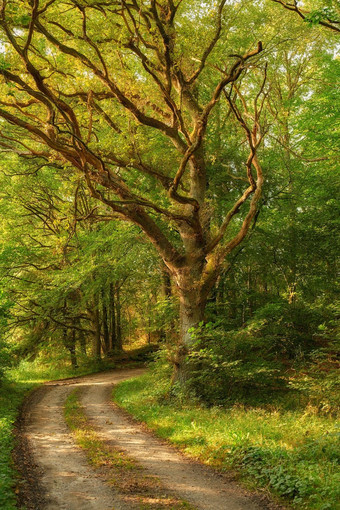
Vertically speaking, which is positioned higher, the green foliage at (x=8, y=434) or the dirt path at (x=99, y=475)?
the green foliage at (x=8, y=434)

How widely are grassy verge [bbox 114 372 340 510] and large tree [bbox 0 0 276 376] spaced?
2.58 meters

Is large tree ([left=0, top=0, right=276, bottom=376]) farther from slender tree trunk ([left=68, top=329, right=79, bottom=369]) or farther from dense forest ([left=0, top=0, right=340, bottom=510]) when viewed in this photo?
slender tree trunk ([left=68, top=329, right=79, bottom=369])

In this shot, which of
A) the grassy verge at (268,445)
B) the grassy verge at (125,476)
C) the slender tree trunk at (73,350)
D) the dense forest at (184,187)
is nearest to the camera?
the grassy verge at (268,445)

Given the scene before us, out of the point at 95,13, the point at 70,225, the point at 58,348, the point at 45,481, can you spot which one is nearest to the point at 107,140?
the point at 70,225

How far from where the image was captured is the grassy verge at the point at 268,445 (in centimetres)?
525

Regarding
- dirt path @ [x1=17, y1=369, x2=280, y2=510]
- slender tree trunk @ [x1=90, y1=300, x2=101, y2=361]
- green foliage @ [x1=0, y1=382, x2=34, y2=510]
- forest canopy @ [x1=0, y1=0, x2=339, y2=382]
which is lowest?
dirt path @ [x1=17, y1=369, x2=280, y2=510]

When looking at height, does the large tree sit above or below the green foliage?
above

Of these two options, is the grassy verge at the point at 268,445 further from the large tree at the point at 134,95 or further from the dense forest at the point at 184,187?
the large tree at the point at 134,95

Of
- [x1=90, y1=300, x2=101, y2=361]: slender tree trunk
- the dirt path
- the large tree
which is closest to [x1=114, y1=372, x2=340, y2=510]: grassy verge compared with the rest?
the dirt path

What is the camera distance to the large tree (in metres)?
9.80

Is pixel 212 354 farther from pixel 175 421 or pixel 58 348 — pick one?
pixel 58 348

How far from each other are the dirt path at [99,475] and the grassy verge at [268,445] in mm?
336

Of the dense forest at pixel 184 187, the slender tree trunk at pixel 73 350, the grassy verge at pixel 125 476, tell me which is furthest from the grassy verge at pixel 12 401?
the grassy verge at pixel 125 476

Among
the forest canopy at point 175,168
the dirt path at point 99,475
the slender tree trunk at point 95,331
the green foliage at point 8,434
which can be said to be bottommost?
the dirt path at point 99,475
